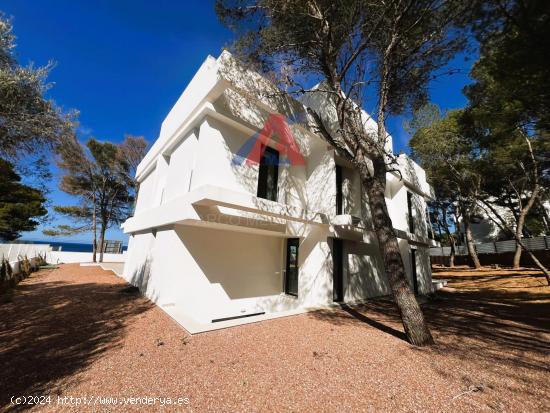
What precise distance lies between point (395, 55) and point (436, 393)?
8.15 m

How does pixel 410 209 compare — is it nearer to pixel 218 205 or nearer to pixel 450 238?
pixel 218 205

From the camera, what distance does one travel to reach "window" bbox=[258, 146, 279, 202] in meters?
8.70

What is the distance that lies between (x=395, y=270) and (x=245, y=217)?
4.19 m

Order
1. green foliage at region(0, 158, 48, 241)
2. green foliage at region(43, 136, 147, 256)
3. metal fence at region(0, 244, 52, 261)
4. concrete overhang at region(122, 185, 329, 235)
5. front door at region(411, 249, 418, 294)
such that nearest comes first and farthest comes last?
concrete overhang at region(122, 185, 329, 235)
metal fence at region(0, 244, 52, 261)
front door at region(411, 249, 418, 294)
green foliage at region(0, 158, 48, 241)
green foliage at region(43, 136, 147, 256)

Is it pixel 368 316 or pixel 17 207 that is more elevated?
pixel 17 207

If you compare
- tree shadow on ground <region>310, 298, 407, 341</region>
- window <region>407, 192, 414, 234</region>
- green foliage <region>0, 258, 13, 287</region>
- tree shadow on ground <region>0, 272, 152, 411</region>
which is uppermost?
window <region>407, 192, 414, 234</region>

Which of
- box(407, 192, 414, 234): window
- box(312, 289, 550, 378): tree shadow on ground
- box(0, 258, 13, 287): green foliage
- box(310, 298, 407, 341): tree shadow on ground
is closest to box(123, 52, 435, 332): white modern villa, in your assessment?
box(310, 298, 407, 341): tree shadow on ground

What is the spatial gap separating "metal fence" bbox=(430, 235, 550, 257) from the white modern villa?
20045 mm

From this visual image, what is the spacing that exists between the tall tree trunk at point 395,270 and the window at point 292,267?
12.7 ft

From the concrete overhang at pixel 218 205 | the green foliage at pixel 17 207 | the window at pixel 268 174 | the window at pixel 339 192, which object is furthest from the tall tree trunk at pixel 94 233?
the window at pixel 339 192

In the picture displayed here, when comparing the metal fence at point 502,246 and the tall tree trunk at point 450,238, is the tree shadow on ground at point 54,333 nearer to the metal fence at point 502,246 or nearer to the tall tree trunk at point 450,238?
the tall tree trunk at point 450,238

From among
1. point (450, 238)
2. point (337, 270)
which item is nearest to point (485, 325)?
point (337, 270)

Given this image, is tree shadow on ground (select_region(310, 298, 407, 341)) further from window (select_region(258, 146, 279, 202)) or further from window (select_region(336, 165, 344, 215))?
window (select_region(258, 146, 279, 202))

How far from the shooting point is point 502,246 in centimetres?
2377
